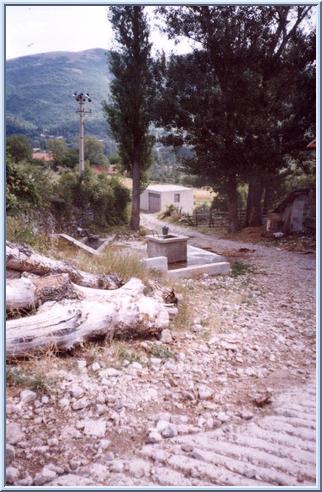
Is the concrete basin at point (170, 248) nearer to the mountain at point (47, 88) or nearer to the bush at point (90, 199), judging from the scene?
the mountain at point (47, 88)

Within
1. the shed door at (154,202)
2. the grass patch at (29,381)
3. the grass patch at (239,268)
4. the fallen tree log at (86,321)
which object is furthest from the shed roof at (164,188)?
the grass patch at (29,381)

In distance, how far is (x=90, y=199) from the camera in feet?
34.9

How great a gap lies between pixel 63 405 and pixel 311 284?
11.8ft

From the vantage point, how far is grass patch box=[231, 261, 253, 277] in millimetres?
6129

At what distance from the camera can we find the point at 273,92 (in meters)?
6.40

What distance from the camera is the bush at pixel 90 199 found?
9.72 metres

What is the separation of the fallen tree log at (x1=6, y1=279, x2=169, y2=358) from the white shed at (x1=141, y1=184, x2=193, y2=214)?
17.0 m

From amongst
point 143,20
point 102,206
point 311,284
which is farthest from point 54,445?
point 143,20

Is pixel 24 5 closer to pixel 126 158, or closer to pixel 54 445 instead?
pixel 54 445

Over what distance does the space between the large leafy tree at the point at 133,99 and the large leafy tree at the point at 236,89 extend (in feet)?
5.17

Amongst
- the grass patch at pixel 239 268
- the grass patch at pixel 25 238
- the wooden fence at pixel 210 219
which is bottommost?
the grass patch at pixel 239 268

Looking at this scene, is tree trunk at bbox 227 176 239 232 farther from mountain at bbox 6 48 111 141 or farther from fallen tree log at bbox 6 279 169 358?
fallen tree log at bbox 6 279 169 358

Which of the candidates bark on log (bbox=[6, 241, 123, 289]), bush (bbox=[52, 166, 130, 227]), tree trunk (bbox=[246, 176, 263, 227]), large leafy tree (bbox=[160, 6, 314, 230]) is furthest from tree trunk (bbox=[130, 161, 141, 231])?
bark on log (bbox=[6, 241, 123, 289])

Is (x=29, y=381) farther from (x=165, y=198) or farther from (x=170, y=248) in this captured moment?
(x=165, y=198)
